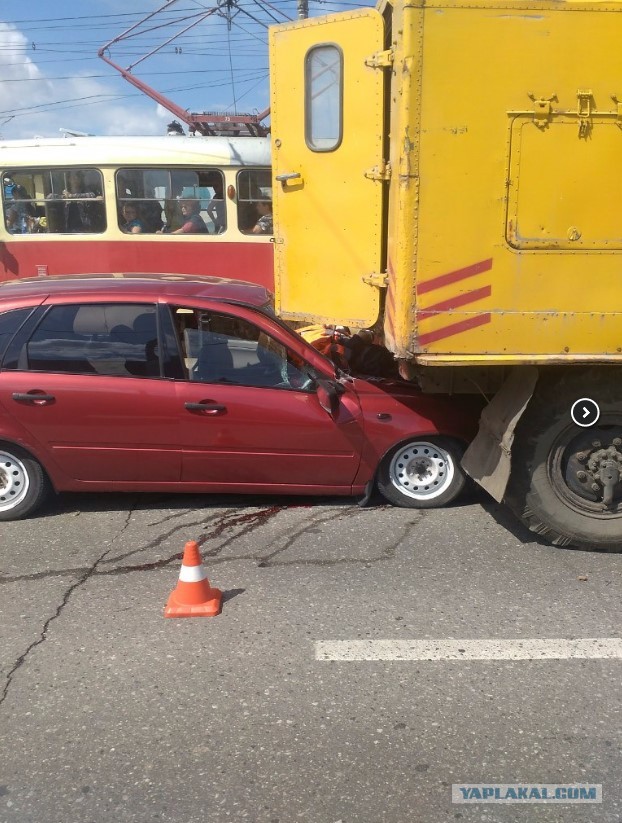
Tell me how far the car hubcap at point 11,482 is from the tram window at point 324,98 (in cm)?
292

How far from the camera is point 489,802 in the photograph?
2.56 metres

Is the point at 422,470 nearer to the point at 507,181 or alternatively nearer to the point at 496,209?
the point at 496,209

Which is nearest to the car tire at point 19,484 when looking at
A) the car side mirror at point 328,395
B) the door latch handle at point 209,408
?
the door latch handle at point 209,408

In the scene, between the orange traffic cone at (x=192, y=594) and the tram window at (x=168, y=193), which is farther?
the tram window at (x=168, y=193)

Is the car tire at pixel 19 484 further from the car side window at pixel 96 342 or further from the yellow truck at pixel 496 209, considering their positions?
the yellow truck at pixel 496 209

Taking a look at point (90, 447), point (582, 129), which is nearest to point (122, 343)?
point (90, 447)

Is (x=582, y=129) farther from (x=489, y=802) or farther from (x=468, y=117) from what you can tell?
(x=489, y=802)

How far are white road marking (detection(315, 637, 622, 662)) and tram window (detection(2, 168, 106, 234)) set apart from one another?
24.8ft

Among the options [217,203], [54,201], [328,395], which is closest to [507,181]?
[328,395]

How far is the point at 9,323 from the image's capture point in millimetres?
4820

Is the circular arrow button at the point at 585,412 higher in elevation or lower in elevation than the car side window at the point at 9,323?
lower

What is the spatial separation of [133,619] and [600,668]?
7.58 feet

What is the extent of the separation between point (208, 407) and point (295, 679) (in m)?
2.06

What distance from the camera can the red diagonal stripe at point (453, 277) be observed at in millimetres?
3885
